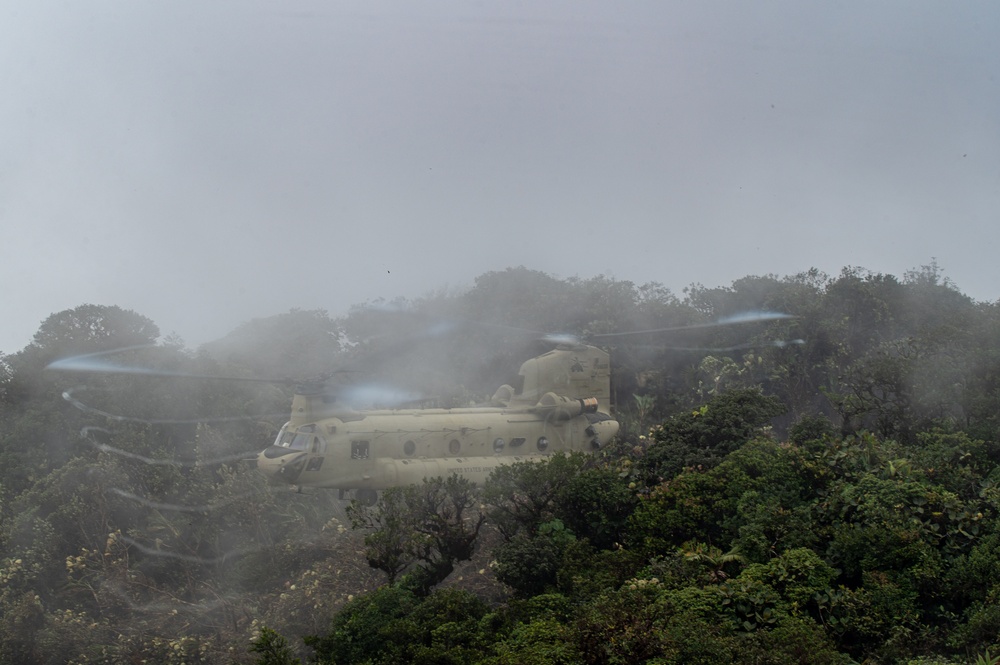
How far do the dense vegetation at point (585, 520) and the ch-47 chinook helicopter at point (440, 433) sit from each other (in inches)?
51.6

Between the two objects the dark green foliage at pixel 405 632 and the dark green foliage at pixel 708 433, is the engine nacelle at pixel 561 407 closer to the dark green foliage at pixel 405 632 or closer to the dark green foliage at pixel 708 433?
the dark green foliage at pixel 708 433

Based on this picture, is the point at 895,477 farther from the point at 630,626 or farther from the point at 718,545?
the point at 630,626

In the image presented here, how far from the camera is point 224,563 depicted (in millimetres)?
21609

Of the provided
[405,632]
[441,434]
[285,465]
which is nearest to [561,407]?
[441,434]

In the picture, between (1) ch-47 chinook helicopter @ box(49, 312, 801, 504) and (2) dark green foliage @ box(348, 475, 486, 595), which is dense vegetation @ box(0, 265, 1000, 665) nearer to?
(2) dark green foliage @ box(348, 475, 486, 595)

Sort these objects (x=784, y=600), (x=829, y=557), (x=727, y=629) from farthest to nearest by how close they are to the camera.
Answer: (x=829, y=557) → (x=784, y=600) → (x=727, y=629)

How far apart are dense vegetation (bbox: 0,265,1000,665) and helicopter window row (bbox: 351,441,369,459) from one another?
79.0 inches

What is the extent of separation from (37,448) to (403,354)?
15.9 m

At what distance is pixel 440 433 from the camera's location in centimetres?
2097

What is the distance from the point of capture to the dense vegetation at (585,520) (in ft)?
41.2

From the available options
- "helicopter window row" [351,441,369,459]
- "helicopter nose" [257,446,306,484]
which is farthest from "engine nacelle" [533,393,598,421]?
"helicopter nose" [257,446,306,484]

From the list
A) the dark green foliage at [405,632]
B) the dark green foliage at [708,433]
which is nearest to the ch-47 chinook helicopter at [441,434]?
the dark green foliage at [708,433]

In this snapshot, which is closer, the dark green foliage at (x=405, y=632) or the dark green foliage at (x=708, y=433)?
the dark green foliage at (x=405, y=632)

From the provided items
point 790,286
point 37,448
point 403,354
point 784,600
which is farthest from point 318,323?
point 784,600
